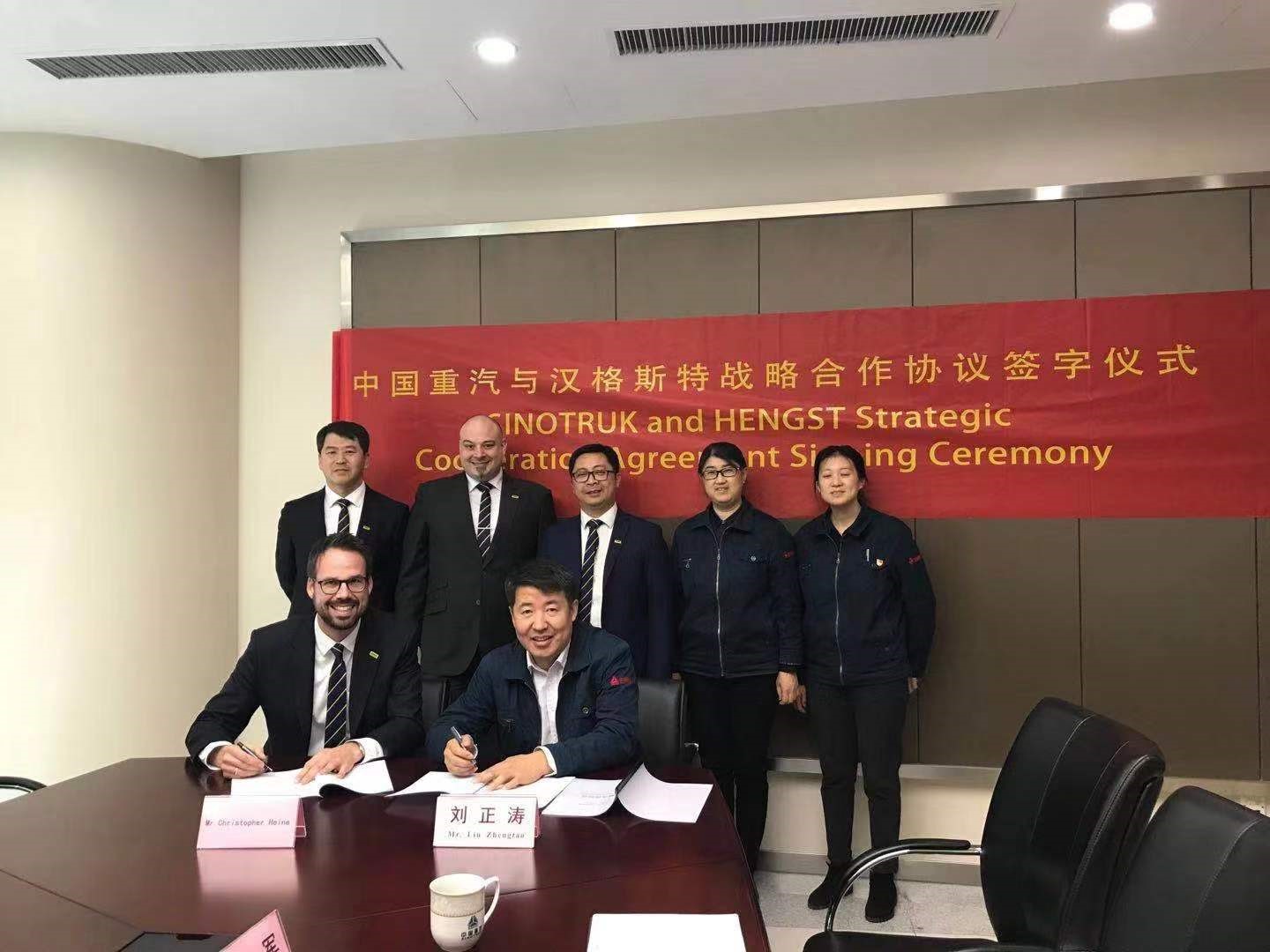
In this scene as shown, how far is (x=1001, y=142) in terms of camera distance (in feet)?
A: 11.9

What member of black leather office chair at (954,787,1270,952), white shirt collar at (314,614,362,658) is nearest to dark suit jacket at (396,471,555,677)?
white shirt collar at (314,614,362,658)

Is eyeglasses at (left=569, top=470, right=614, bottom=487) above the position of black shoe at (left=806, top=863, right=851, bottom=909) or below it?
above

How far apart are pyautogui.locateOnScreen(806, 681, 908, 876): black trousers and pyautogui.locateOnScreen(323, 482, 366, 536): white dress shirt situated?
1812mm

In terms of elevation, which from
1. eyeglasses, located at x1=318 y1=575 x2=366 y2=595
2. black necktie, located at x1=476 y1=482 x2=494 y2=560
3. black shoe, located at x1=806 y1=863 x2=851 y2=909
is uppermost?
black necktie, located at x1=476 y1=482 x2=494 y2=560

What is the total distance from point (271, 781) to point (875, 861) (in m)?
1.29

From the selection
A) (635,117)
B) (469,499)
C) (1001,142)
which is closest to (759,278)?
(635,117)

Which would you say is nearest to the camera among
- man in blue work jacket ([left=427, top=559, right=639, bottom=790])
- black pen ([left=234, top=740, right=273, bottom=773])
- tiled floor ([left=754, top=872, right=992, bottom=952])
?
black pen ([left=234, top=740, right=273, bottom=773])

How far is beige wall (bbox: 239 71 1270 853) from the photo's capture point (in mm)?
3543

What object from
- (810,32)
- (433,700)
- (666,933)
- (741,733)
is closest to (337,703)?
(433,700)

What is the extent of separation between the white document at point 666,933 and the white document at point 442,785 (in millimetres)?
589

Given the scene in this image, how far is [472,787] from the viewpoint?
1903 millimetres

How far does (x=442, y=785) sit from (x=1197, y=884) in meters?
1.36

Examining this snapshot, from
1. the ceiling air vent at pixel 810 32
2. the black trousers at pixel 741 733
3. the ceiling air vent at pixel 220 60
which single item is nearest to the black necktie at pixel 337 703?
the black trousers at pixel 741 733

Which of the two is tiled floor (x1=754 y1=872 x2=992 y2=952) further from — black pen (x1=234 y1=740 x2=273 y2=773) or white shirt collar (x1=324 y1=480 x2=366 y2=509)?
white shirt collar (x1=324 y1=480 x2=366 y2=509)
